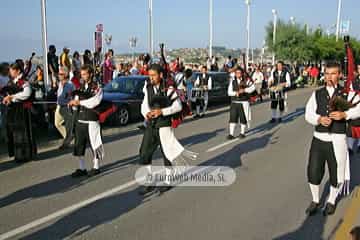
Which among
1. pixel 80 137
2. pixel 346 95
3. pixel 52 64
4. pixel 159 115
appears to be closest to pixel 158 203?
pixel 159 115

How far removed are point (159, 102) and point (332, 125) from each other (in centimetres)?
248

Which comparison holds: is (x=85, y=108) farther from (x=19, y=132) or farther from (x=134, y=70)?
(x=134, y=70)

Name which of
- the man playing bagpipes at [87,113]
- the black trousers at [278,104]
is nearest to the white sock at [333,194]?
the man playing bagpipes at [87,113]

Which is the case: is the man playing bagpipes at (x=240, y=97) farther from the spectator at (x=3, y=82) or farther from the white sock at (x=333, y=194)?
the spectator at (x=3, y=82)

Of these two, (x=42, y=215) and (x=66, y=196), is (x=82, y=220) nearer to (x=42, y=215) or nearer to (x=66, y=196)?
(x=42, y=215)

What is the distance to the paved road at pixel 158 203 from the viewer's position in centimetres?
506

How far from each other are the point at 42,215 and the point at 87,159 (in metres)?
3.18

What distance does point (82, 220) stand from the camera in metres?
5.37

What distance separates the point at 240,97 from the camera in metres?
11.1

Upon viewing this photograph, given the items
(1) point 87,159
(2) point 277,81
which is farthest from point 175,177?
(2) point 277,81

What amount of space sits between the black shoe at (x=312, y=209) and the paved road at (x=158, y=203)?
99 millimetres

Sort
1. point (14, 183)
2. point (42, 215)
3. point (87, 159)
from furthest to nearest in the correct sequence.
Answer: point (87, 159) → point (14, 183) → point (42, 215)

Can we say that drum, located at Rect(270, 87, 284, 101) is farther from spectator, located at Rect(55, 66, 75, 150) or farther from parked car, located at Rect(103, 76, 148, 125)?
spectator, located at Rect(55, 66, 75, 150)

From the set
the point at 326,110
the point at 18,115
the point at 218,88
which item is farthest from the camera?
the point at 218,88
